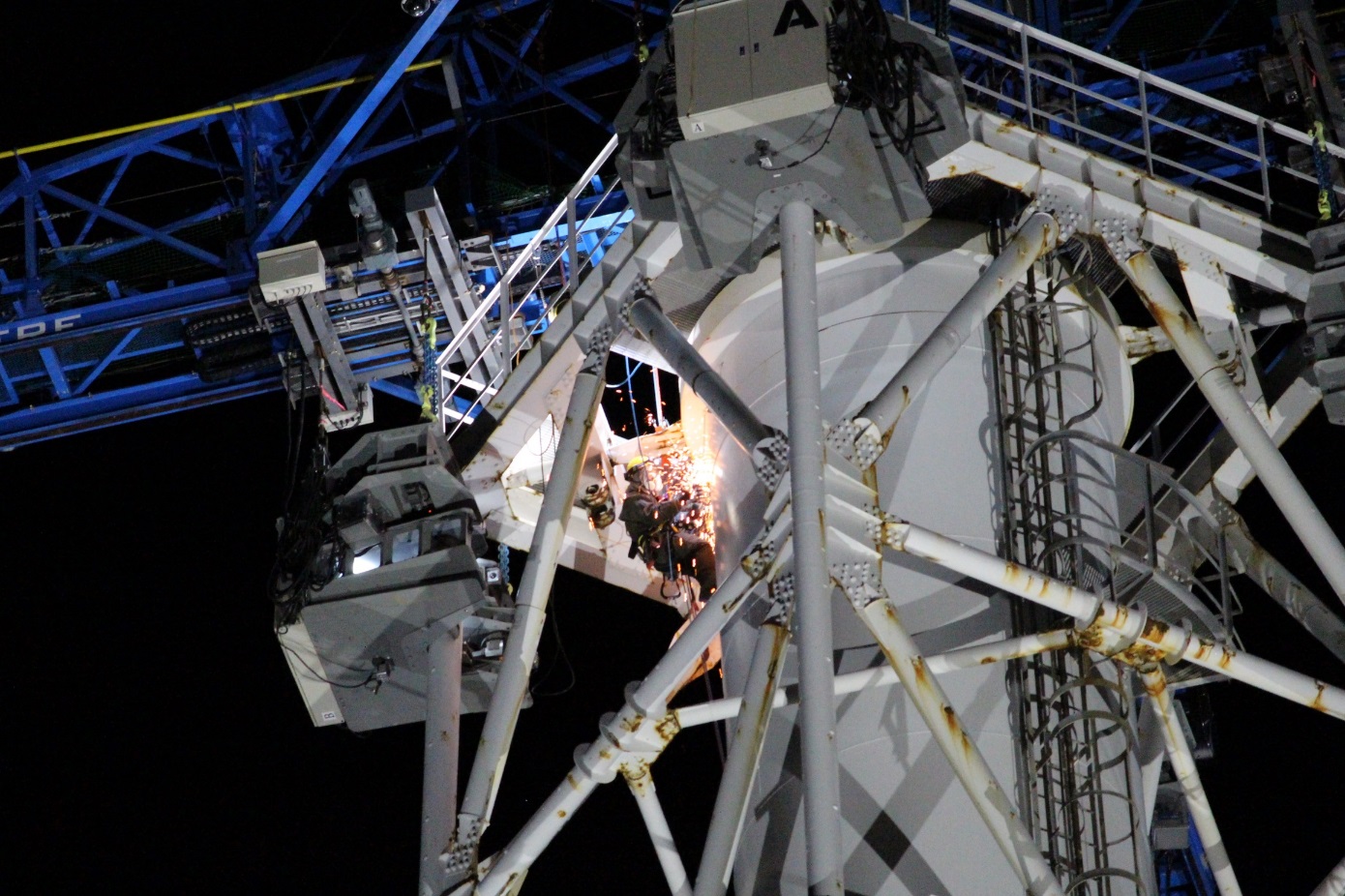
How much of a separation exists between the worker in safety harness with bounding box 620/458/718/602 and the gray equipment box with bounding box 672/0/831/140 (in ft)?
13.9

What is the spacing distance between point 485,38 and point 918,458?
9184 mm

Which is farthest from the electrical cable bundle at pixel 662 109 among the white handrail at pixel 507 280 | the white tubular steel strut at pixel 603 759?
the white tubular steel strut at pixel 603 759

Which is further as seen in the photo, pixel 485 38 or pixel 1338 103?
pixel 485 38

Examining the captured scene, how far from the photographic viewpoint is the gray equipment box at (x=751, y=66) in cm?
1303

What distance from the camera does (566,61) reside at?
24.4m

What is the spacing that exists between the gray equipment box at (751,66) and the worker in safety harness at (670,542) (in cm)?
423

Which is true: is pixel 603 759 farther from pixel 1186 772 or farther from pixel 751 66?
pixel 751 66

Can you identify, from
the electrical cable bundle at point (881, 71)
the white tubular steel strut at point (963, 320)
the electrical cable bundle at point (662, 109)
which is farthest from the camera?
the electrical cable bundle at point (662, 109)

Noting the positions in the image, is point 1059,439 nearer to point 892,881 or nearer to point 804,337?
point 804,337

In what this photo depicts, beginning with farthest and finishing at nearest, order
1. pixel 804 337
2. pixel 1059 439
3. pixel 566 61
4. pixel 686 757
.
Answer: pixel 686 757 → pixel 566 61 → pixel 1059 439 → pixel 804 337

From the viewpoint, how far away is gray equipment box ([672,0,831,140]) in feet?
42.8

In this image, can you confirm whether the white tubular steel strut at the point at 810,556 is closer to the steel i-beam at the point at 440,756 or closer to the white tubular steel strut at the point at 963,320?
the white tubular steel strut at the point at 963,320

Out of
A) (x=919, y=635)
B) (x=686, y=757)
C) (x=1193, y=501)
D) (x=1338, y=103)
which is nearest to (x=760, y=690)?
(x=919, y=635)

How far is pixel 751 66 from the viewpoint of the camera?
13.2 metres
